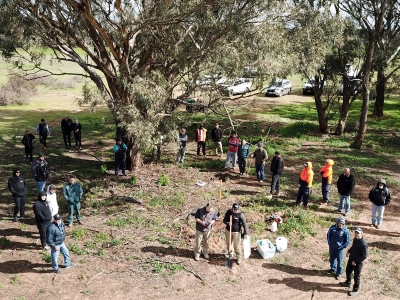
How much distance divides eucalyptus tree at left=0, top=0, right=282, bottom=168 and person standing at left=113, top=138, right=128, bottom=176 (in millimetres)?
508

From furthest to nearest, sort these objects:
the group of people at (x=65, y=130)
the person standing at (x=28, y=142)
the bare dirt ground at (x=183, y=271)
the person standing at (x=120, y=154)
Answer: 1. the group of people at (x=65, y=130)
2. the person standing at (x=28, y=142)
3. the person standing at (x=120, y=154)
4. the bare dirt ground at (x=183, y=271)

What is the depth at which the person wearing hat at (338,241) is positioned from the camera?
9.52 m

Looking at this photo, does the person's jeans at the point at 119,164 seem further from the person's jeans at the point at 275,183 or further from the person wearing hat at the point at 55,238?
the person wearing hat at the point at 55,238

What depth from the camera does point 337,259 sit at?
9.70m

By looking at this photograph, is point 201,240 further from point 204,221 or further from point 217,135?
point 217,135

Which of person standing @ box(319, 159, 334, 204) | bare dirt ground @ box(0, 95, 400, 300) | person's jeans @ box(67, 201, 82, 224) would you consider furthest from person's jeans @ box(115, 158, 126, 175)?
person standing @ box(319, 159, 334, 204)

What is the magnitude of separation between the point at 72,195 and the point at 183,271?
13.2ft

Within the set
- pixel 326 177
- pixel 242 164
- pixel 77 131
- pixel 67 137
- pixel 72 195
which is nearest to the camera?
pixel 72 195

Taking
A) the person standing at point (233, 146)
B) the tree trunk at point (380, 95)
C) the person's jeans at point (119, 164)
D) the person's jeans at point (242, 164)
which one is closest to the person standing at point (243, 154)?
the person's jeans at point (242, 164)

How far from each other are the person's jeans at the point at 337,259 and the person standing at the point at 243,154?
684 centimetres

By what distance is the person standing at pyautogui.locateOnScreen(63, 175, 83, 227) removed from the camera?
1148 centimetres

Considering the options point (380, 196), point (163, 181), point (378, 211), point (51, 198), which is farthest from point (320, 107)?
point (51, 198)

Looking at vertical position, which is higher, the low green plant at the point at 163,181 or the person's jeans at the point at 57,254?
the low green plant at the point at 163,181

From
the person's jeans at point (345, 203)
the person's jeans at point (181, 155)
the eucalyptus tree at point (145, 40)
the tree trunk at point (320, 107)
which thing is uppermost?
the eucalyptus tree at point (145, 40)
